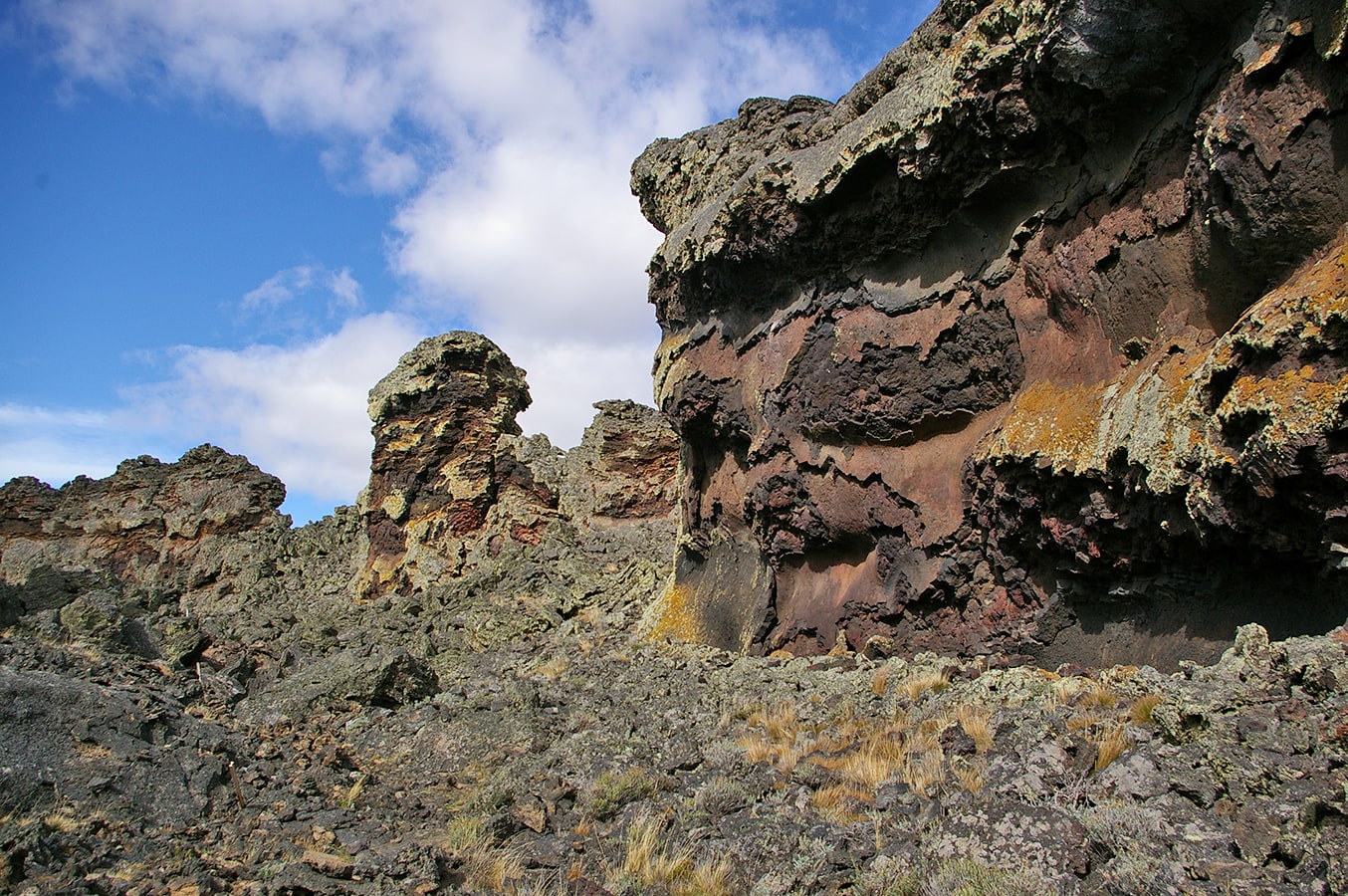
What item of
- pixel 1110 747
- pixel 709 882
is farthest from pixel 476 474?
pixel 1110 747

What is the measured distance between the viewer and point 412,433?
2064cm

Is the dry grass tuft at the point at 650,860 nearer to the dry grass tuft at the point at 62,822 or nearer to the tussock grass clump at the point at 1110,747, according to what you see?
the tussock grass clump at the point at 1110,747

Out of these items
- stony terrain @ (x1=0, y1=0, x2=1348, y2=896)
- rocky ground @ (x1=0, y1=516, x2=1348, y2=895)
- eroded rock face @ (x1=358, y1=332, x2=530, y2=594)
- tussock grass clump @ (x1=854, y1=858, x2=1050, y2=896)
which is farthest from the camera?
eroded rock face @ (x1=358, y1=332, x2=530, y2=594)

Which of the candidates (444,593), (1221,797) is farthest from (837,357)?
(444,593)

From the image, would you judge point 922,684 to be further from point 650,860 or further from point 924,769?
point 650,860

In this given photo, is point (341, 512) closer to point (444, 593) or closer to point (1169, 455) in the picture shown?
point (444, 593)

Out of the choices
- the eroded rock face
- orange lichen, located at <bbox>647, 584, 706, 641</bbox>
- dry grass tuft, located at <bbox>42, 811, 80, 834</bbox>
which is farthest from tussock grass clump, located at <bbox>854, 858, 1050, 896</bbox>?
the eroded rock face

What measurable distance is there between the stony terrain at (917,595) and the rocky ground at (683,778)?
0.11 feet

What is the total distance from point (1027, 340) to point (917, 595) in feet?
9.98

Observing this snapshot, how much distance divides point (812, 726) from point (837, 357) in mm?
5016

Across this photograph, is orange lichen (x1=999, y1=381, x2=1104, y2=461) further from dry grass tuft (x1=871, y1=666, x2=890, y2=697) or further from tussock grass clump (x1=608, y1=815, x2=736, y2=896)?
tussock grass clump (x1=608, y1=815, x2=736, y2=896)

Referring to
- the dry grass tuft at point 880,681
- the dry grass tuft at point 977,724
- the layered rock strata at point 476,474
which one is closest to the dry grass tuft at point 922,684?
the dry grass tuft at point 880,681

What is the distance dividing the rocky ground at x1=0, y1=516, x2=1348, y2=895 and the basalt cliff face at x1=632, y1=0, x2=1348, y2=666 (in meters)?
1.01

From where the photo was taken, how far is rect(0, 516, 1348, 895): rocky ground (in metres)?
4.01
